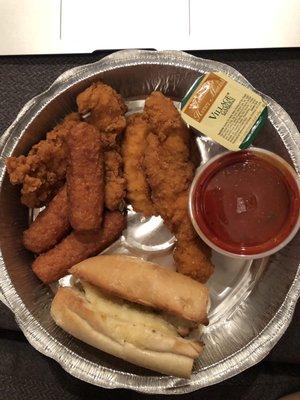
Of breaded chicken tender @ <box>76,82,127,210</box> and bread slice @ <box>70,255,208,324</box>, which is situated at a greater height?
breaded chicken tender @ <box>76,82,127,210</box>

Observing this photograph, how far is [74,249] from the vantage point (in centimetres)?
122

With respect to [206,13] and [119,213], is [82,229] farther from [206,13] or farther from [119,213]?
[206,13]

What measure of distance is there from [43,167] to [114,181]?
0.53 ft

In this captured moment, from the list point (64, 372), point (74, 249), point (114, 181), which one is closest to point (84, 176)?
point (114, 181)

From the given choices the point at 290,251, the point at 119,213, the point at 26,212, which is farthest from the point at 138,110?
the point at 290,251

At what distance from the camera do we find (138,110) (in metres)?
1.33

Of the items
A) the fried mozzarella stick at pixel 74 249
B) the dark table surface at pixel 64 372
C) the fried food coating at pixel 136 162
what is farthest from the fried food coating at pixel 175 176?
the dark table surface at pixel 64 372

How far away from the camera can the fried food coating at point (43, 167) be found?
1165 millimetres

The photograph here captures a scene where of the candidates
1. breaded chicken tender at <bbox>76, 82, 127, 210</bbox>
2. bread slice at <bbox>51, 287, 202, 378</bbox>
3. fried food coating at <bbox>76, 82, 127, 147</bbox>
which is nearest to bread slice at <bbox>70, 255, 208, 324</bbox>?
bread slice at <bbox>51, 287, 202, 378</bbox>

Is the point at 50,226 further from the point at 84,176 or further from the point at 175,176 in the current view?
the point at 175,176

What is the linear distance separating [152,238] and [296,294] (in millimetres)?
356

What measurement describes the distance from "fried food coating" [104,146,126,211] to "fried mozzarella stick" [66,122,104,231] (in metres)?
0.04

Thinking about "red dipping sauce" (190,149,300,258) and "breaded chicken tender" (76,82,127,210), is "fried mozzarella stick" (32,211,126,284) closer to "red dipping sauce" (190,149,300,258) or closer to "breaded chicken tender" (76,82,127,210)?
"breaded chicken tender" (76,82,127,210)

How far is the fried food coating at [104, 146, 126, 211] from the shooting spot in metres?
1.20
